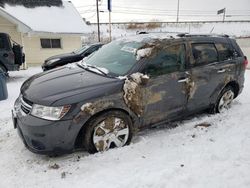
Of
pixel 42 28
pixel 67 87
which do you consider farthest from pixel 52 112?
pixel 42 28

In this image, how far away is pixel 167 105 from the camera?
4406mm

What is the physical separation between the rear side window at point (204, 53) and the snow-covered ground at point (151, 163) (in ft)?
4.03

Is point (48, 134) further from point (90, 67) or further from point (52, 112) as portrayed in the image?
point (90, 67)

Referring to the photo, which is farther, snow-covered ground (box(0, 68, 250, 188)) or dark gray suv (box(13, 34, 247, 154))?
dark gray suv (box(13, 34, 247, 154))

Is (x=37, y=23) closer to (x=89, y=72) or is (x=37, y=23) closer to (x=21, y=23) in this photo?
(x=21, y=23)

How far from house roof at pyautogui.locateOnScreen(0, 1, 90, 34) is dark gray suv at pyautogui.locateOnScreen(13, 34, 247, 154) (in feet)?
40.4

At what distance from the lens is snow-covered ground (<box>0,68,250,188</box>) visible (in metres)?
3.20

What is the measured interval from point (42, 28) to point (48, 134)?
1462 centimetres

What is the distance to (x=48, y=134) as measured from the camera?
342 centimetres

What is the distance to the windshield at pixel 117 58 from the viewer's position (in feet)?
13.8

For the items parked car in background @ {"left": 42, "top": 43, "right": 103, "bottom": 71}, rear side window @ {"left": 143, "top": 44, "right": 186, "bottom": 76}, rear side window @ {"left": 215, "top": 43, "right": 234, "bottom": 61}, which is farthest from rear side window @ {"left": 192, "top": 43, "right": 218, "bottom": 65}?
parked car in background @ {"left": 42, "top": 43, "right": 103, "bottom": 71}

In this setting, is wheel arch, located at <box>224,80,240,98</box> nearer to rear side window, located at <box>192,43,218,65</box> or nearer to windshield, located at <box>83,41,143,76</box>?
rear side window, located at <box>192,43,218,65</box>

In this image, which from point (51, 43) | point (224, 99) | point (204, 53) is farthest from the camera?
point (51, 43)

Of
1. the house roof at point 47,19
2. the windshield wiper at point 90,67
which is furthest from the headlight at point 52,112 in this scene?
the house roof at point 47,19
